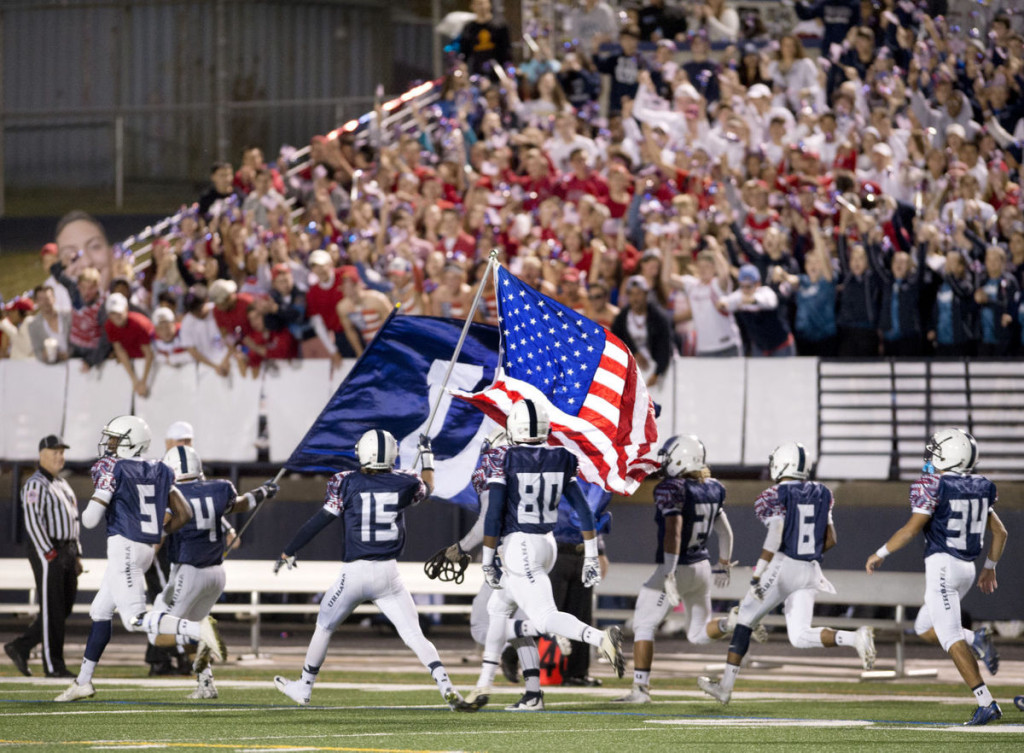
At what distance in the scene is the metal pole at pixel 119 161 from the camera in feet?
90.9

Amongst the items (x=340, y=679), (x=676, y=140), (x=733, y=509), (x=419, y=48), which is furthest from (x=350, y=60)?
(x=340, y=679)

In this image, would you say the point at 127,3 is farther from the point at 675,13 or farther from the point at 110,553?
the point at 110,553

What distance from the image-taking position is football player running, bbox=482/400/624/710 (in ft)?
39.4

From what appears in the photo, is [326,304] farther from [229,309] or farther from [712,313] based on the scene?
[712,313]

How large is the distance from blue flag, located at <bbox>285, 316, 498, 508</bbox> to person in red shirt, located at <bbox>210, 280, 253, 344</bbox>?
181 inches

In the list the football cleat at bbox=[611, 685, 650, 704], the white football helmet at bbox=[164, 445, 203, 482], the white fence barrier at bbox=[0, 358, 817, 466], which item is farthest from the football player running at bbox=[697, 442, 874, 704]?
the white fence barrier at bbox=[0, 358, 817, 466]

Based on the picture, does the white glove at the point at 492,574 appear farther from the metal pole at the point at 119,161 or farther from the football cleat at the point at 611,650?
the metal pole at the point at 119,161

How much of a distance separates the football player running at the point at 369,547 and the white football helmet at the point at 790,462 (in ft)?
9.24

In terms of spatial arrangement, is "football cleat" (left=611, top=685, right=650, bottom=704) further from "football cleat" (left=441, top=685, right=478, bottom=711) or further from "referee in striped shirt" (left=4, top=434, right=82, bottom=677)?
"referee in striped shirt" (left=4, top=434, right=82, bottom=677)

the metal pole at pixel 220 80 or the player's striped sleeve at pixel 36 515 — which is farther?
the metal pole at pixel 220 80

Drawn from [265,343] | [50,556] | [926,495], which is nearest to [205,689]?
[50,556]

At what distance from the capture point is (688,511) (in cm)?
1362

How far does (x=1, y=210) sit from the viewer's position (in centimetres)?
2902

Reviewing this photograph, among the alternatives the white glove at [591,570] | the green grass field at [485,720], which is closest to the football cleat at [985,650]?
the green grass field at [485,720]
